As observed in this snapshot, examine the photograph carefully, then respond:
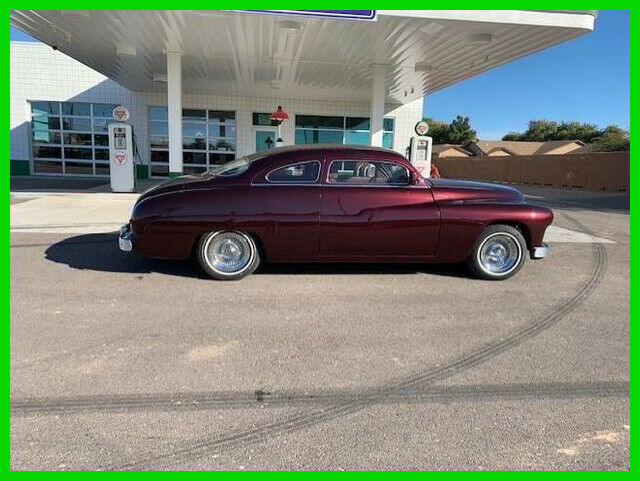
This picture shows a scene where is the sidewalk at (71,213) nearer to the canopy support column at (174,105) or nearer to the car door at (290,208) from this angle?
the canopy support column at (174,105)

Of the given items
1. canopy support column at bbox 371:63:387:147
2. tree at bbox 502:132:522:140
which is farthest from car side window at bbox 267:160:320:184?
tree at bbox 502:132:522:140

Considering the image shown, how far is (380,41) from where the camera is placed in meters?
11.6

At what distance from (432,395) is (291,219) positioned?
292 cm

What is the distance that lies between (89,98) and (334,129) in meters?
11.1

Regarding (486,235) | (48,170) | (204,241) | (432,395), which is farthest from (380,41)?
(48,170)

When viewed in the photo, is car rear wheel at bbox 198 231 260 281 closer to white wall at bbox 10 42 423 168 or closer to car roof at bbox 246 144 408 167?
car roof at bbox 246 144 408 167

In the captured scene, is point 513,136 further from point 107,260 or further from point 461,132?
point 107,260

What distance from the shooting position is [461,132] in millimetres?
79375

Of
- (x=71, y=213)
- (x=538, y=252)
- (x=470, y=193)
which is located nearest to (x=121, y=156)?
(x=71, y=213)

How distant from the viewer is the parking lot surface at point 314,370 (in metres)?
2.48

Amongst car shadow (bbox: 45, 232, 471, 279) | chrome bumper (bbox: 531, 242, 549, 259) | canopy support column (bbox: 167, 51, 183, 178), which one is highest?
canopy support column (bbox: 167, 51, 183, 178)

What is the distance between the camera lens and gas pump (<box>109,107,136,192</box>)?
14.1 metres

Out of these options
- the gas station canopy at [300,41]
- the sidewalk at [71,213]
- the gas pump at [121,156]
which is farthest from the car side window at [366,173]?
the gas pump at [121,156]

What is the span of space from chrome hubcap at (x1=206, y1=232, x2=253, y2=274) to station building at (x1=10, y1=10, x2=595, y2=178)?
19.5 feet
